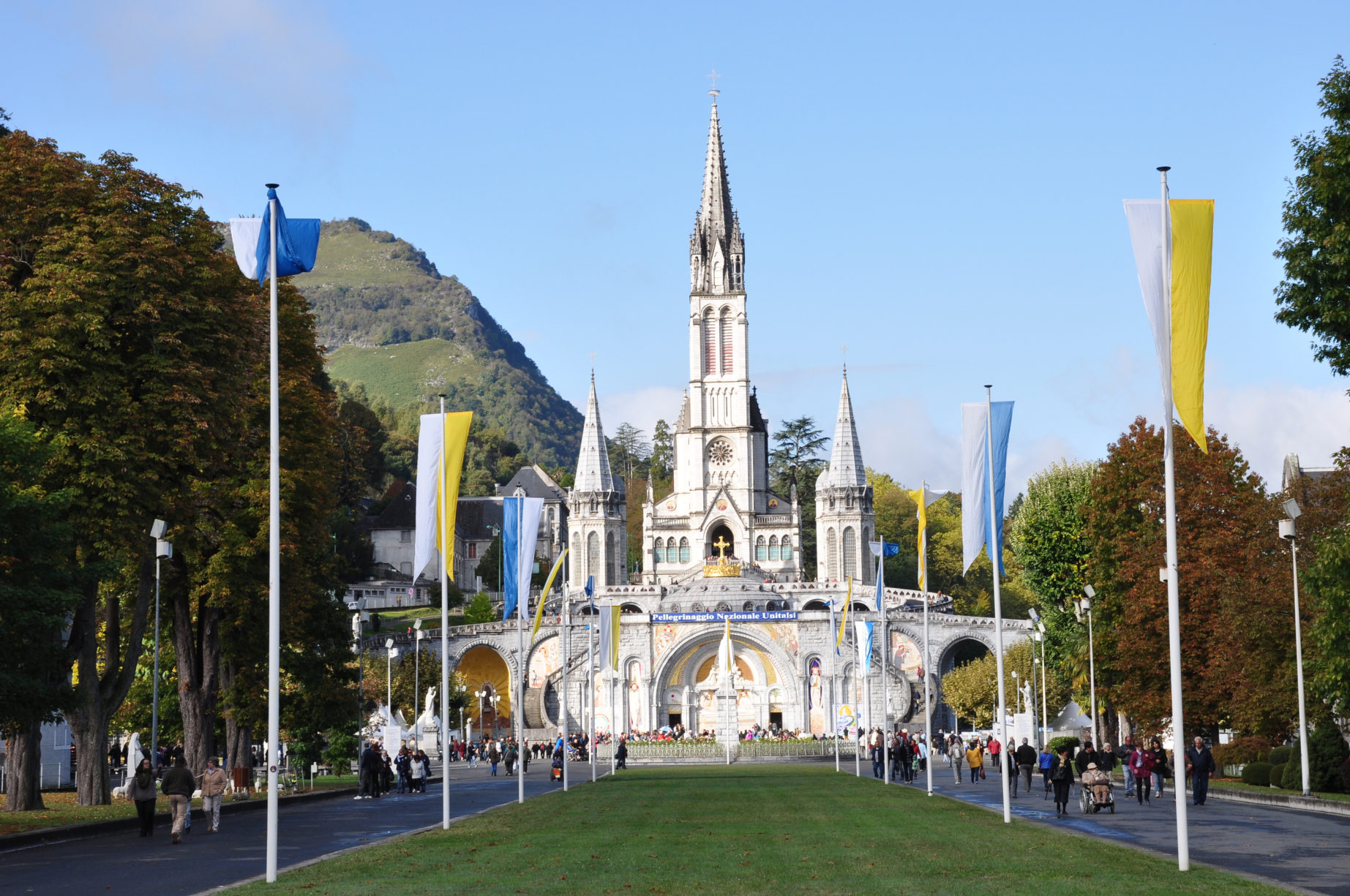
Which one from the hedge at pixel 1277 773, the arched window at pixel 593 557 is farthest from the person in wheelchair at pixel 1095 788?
the arched window at pixel 593 557

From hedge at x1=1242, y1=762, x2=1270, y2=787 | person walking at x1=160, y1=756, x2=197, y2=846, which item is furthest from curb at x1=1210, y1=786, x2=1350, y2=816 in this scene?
person walking at x1=160, y1=756, x2=197, y2=846

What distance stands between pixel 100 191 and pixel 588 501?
3593 inches

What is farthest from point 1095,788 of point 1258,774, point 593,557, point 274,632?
point 593,557

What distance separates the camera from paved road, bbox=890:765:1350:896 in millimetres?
17797

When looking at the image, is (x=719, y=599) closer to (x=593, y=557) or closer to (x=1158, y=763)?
(x=593, y=557)

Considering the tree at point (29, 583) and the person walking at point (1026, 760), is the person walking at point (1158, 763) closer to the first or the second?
the person walking at point (1026, 760)

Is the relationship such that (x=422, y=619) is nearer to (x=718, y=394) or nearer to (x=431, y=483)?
A: (x=718, y=394)

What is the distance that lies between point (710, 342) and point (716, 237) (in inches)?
350

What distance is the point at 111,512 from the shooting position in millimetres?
30125

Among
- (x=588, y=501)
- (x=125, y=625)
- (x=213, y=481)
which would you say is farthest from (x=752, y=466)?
(x=213, y=481)

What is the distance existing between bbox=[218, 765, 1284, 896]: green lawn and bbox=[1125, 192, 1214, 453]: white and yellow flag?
549cm

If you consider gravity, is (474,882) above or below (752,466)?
below

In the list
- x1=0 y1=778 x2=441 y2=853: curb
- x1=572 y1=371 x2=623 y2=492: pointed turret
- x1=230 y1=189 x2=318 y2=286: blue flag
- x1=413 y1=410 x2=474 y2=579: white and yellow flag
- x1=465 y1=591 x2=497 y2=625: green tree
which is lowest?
x1=0 y1=778 x2=441 y2=853: curb

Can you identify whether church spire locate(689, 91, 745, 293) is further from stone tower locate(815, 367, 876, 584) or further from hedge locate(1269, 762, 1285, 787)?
hedge locate(1269, 762, 1285, 787)
